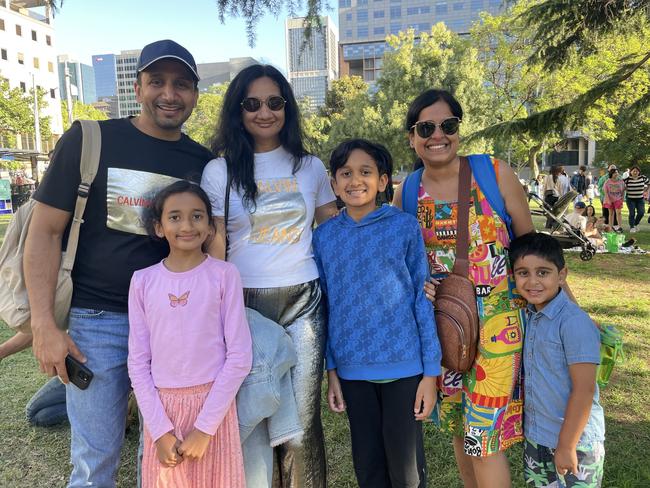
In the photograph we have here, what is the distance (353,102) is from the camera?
29062 millimetres

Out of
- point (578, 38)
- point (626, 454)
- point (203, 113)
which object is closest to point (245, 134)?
point (626, 454)

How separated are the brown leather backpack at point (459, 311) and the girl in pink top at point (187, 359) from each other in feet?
2.67

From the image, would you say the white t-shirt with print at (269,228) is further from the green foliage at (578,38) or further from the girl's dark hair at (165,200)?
the green foliage at (578,38)

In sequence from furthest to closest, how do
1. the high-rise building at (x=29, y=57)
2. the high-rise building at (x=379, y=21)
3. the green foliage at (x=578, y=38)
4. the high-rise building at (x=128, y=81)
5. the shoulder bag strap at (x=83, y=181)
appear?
the high-rise building at (x=379, y=21), the high-rise building at (x=29, y=57), the green foliage at (x=578, y=38), the high-rise building at (x=128, y=81), the shoulder bag strap at (x=83, y=181)

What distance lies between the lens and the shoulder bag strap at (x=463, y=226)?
2061 millimetres

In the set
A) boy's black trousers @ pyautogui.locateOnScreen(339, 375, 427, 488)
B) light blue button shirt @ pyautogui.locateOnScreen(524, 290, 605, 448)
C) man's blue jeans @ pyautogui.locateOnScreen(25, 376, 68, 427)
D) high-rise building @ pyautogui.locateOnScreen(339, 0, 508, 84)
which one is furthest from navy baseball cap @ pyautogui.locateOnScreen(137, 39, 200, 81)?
high-rise building @ pyautogui.locateOnScreen(339, 0, 508, 84)

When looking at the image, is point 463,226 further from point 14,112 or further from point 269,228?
point 14,112

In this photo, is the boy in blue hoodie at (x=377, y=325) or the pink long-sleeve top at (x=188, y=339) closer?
the pink long-sleeve top at (x=188, y=339)

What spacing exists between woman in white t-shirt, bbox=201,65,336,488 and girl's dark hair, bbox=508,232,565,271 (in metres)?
0.87

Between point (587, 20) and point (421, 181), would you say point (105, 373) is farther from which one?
point (587, 20)

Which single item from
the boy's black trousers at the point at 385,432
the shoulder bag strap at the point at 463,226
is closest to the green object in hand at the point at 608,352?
the shoulder bag strap at the point at 463,226

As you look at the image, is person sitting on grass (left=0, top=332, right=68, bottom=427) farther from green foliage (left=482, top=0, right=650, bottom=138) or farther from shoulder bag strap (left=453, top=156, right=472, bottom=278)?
green foliage (left=482, top=0, right=650, bottom=138)

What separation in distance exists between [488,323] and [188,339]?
122 cm

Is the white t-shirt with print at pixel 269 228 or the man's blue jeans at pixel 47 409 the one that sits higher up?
the white t-shirt with print at pixel 269 228
